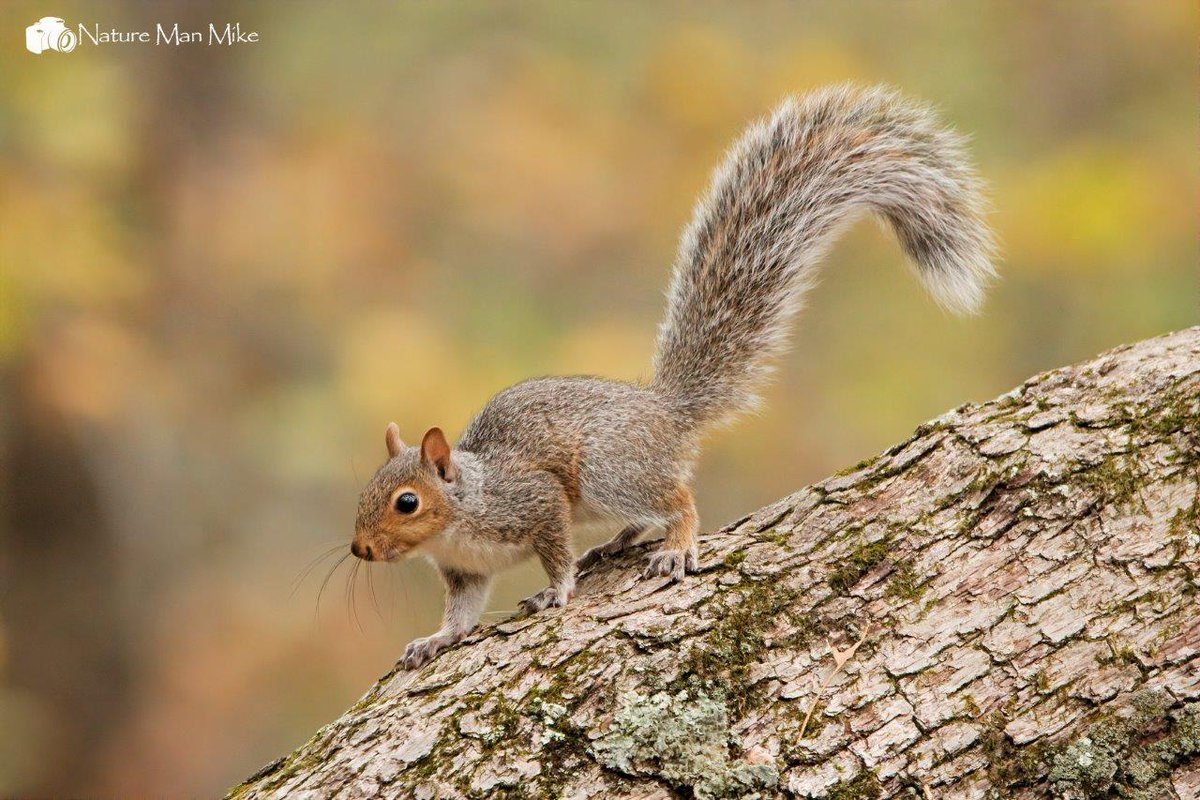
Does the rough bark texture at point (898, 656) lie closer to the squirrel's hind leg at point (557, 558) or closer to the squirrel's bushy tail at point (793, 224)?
the squirrel's hind leg at point (557, 558)

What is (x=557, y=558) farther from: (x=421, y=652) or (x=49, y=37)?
(x=49, y=37)

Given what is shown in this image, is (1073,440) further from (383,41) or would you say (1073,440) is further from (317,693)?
(383,41)

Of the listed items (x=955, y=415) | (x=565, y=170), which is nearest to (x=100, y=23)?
(x=565, y=170)

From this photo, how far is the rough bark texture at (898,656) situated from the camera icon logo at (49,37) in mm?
5169

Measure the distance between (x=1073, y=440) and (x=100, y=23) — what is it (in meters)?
6.52

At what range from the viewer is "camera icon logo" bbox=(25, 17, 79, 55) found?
629 cm

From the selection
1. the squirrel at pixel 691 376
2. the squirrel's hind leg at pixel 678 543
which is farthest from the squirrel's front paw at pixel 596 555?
the squirrel's hind leg at pixel 678 543

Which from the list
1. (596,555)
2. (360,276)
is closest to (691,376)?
(596,555)

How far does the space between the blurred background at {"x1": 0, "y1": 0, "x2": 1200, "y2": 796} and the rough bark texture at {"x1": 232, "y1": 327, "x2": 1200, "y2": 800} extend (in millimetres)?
3484

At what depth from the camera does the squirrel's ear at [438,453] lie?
10.2 feet

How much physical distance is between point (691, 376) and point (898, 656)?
1419mm

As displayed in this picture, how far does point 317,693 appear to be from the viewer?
23.0 ft

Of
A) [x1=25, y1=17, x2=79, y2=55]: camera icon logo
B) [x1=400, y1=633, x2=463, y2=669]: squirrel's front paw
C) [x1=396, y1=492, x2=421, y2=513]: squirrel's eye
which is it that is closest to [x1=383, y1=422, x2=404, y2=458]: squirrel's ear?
[x1=396, y1=492, x2=421, y2=513]: squirrel's eye

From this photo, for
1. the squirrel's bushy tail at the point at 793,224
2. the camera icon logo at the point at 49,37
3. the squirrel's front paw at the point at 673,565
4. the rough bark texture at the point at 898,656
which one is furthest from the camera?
the camera icon logo at the point at 49,37
